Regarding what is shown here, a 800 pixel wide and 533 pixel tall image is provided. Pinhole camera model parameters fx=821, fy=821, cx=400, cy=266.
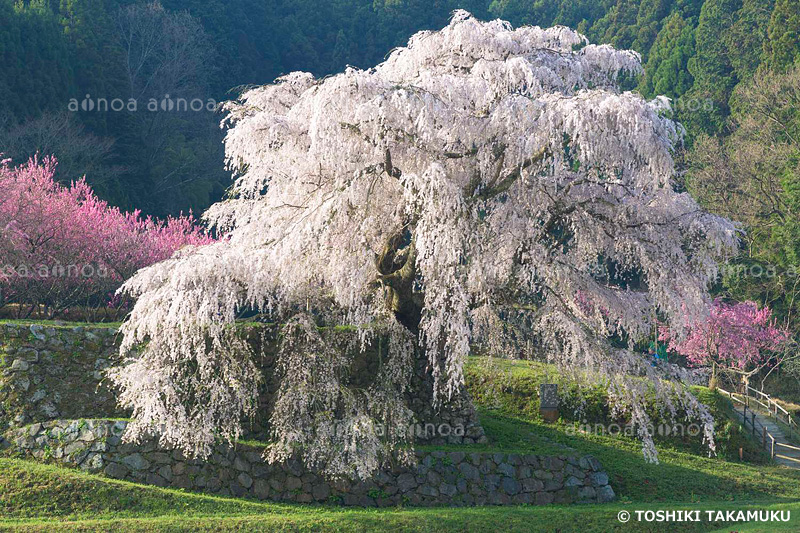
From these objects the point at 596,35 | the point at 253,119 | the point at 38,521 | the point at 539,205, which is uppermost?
the point at 596,35

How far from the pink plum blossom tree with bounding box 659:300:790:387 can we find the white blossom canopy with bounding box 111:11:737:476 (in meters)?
14.8

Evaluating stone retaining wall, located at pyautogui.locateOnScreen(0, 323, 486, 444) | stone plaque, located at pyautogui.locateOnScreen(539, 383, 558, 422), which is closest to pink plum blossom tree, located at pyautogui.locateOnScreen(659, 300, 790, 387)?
stone plaque, located at pyautogui.locateOnScreen(539, 383, 558, 422)

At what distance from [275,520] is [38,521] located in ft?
9.61

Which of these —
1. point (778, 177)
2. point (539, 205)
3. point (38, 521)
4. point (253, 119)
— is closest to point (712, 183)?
point (778, 177)

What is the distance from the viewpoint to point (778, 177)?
33656mm

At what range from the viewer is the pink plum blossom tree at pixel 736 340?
1070 inches

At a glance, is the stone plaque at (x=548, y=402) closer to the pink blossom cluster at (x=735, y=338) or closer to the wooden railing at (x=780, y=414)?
the wooden railing at (x=780, y=414)

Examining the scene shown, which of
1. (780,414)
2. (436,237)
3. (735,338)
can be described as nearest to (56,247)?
(436,237)

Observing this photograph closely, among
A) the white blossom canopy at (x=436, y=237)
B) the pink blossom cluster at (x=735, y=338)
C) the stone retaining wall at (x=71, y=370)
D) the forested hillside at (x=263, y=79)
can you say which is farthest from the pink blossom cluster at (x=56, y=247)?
the pink blossom cluster at (x=735, y=338)

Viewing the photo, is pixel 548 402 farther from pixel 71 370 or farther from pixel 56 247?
pixel 56 247

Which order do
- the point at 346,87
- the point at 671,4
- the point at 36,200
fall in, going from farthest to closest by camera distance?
the point at 671,4, the point at 36,200, the point at 346,87

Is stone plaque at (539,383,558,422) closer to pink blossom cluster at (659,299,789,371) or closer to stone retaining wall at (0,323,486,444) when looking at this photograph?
stone retaining wall at (0,323,486,444)

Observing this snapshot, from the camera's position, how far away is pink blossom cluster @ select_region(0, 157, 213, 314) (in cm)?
1852

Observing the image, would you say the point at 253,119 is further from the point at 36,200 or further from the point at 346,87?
the point at 36,200
